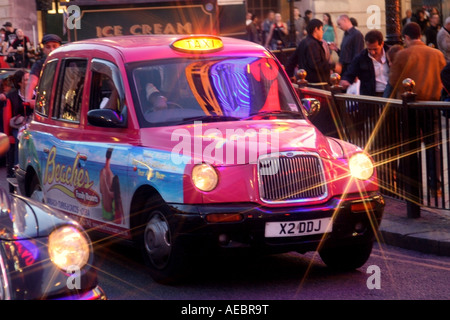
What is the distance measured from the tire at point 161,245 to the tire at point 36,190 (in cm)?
201

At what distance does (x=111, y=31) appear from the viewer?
1680 cm

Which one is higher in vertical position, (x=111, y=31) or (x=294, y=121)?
(x=111, y=31)

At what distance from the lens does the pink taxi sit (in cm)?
680

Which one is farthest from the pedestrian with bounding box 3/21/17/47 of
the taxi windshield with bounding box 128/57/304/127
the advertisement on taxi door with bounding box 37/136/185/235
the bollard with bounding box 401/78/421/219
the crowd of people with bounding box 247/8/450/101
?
the taxi windshield with bounding box 128/57/304/127

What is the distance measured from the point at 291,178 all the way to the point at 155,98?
1389 mm

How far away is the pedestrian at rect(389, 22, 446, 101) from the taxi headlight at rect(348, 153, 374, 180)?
4170 mm

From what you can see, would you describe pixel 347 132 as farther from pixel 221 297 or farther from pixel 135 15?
pixel 135 15

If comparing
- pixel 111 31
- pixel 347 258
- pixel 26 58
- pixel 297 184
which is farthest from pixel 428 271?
pixel 26 58

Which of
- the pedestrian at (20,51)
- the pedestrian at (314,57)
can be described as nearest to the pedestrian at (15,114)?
the pedestrian at (314,57)

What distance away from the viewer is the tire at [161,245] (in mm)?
6855

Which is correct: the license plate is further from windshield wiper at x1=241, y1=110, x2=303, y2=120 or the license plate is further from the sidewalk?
the sidewalk

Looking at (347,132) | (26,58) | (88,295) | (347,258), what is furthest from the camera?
(26,58)

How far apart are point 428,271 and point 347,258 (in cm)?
62
